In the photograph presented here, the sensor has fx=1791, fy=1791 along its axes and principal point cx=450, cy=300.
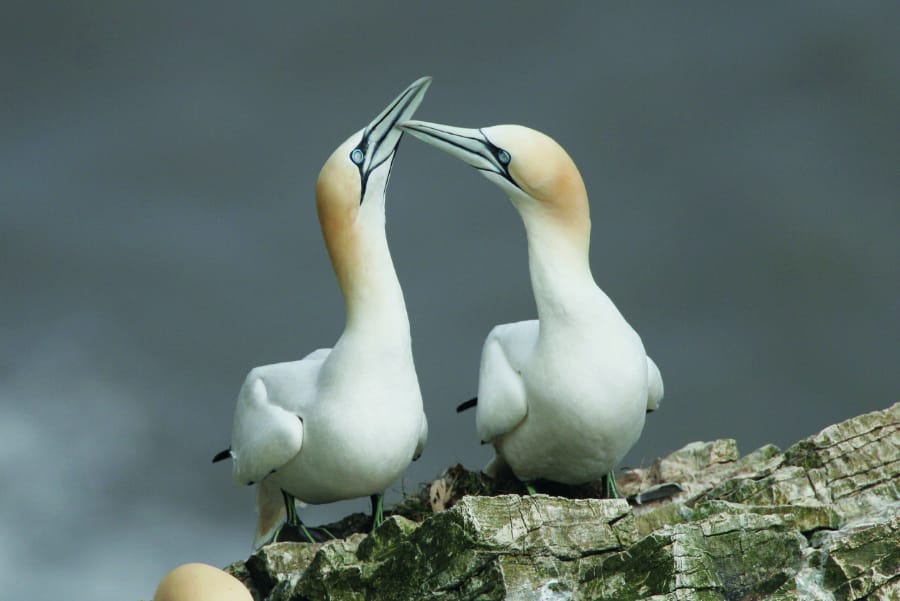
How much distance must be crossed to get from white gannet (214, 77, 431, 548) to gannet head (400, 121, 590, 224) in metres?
0.35

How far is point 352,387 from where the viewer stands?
714 centimetres

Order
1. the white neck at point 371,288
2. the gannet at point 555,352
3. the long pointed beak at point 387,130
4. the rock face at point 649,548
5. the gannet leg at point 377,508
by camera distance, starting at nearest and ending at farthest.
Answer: the rock face at point 649,548 → the gannet at point 555,352 → the white neck at point 371,288 → the long pointed beak at point 387,130 → the gannet leg at point 377,508

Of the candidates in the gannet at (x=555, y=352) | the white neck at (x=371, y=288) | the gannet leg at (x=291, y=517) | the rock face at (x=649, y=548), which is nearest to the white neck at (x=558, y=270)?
the gannet at (x=555, y=352)

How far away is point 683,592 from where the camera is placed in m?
5.57

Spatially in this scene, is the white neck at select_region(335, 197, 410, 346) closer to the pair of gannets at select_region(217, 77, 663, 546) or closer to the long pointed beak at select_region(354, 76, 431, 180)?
the pair of gannets at select_region(217, 77, 663, 546)

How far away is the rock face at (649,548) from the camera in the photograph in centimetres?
570

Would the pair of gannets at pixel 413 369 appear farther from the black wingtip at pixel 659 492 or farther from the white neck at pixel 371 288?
the black wingtip at pixel 659 492

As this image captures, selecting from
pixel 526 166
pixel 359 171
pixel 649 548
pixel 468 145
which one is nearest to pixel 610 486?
pixel 526 166

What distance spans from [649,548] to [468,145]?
2251mm

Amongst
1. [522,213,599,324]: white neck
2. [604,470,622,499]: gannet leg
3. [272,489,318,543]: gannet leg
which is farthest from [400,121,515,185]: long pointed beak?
[272,489,318,543]: gannet leg

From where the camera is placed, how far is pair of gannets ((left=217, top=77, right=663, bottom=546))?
7.12 metres

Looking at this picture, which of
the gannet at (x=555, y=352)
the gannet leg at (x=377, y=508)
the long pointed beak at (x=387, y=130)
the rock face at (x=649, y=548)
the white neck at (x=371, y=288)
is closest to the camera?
the rock face at (x=649, y=548)

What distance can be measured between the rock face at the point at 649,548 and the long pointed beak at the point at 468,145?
1.62 metres

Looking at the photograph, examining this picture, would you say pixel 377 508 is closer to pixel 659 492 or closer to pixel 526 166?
pixel 659 492
